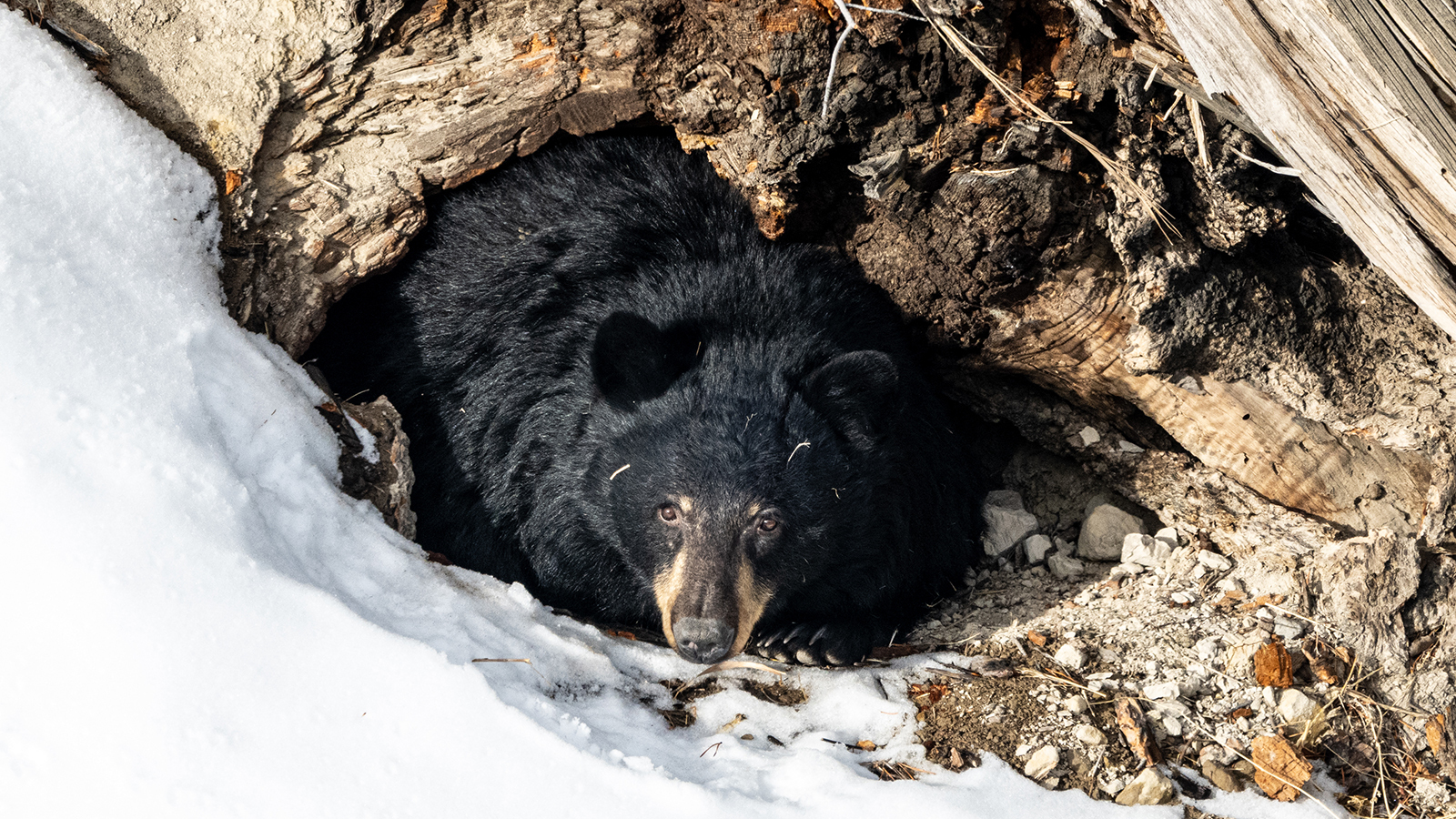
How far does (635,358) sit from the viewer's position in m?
3.88

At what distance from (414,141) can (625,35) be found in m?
0.91

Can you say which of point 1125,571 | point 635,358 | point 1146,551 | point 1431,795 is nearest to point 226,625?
point 635,358

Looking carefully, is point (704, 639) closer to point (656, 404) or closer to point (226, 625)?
point (656, 404)

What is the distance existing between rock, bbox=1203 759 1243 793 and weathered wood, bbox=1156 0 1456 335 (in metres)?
1.53

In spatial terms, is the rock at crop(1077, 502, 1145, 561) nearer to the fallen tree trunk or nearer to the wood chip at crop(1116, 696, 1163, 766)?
the fallen tree trunk

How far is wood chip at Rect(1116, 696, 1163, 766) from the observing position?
3.15 meters

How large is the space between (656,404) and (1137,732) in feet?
6.88

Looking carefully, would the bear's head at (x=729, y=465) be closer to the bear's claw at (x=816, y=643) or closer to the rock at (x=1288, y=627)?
the bear's claw at (x=816, y=643)

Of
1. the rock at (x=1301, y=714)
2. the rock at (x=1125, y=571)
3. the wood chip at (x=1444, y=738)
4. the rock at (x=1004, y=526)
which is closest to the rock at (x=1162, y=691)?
the rock at (x=1301, y=714)

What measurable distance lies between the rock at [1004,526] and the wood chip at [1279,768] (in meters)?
1.77

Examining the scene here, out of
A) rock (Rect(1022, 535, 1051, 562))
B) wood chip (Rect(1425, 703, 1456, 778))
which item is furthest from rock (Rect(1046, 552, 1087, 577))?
wood chip (Rect(1425, 703, 1456, 778))

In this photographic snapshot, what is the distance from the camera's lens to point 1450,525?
3.41 meters

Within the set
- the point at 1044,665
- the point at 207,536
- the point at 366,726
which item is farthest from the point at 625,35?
the point at 1044,665

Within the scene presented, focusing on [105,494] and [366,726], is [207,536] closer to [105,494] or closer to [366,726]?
[105,494]
